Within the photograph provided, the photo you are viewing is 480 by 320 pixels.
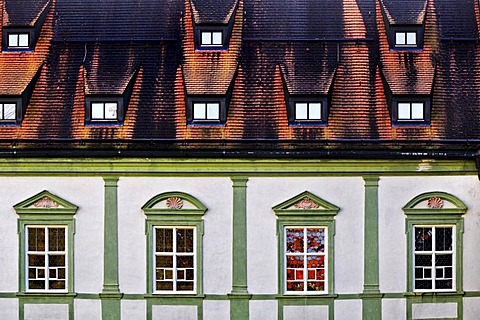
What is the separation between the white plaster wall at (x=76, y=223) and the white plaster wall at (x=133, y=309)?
2.97ft

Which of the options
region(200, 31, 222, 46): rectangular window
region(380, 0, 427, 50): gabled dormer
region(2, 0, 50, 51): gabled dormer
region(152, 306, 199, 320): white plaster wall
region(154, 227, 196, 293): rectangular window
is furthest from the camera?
region(2, 0, 50, 51): gabled dormer

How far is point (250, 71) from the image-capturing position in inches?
1021

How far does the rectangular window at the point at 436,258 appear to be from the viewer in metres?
24.6

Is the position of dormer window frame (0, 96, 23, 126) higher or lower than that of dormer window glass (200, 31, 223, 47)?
lower

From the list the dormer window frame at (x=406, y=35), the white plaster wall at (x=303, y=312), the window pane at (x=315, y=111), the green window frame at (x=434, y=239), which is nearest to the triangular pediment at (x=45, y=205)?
the white plaster wall at (x=303, y=312)

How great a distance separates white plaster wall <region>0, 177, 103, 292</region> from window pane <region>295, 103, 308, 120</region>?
582cm

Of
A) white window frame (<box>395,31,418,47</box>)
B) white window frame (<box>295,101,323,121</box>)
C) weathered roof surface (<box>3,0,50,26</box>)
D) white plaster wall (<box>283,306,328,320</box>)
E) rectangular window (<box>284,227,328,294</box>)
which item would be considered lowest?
white plaster wall (<box>283,306,328,320</box>)

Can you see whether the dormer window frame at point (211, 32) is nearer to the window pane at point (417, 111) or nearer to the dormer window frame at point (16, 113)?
the dormer window frame at point (16, 113)

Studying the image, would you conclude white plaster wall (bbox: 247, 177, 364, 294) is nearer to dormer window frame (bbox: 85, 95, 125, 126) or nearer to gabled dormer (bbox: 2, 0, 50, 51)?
dormer window frame (bbox: 85, 95, 125, 126)

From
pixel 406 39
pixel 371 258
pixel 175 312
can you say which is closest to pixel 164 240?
pixel 175 312

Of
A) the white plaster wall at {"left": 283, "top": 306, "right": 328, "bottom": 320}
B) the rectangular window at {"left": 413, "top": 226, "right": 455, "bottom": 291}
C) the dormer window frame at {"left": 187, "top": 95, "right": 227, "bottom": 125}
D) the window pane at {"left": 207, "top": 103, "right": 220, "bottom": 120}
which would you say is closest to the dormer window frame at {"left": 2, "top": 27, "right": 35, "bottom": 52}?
the dormer window frame at {"left": 187, "top": 95, "right": 227, "bottom": 125}

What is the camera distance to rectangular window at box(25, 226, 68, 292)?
24.6m

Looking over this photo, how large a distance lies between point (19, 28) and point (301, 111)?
8.83 metres

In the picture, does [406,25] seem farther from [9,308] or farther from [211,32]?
[9,308]
